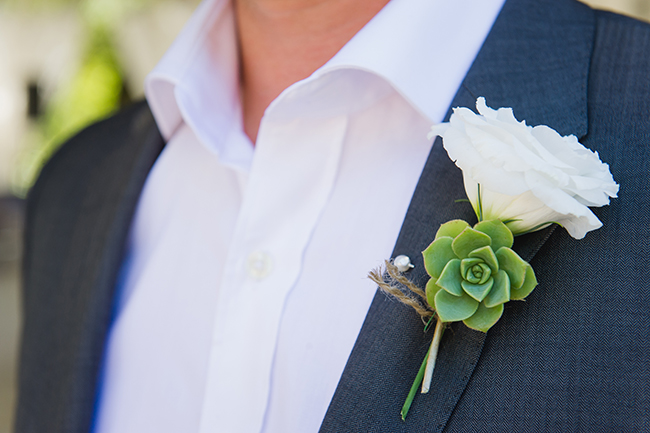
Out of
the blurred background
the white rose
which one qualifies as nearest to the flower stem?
the white rose

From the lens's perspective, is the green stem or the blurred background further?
the blurred background

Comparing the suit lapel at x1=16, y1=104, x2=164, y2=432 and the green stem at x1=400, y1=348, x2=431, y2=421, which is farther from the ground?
the green stem at x1=400, y1=348, x2=431, y2=421

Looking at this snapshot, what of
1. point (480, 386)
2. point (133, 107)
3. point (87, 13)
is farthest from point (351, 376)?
point (87, 13)

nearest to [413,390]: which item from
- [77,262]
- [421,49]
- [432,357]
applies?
[432,357]

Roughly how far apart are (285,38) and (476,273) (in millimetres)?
721

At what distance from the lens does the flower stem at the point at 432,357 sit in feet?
2.30

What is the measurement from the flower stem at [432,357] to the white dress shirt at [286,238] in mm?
189

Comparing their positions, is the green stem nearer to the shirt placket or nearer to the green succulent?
the green succulent

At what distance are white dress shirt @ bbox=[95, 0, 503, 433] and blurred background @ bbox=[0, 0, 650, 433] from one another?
396 centimetres

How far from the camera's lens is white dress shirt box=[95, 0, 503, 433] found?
899 mm

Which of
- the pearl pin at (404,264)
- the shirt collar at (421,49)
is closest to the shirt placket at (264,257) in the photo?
the shirt collar at (421,49)

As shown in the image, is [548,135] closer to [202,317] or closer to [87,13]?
[202,317]

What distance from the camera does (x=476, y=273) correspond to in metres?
0.64

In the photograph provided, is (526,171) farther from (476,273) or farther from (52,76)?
(52,76)
